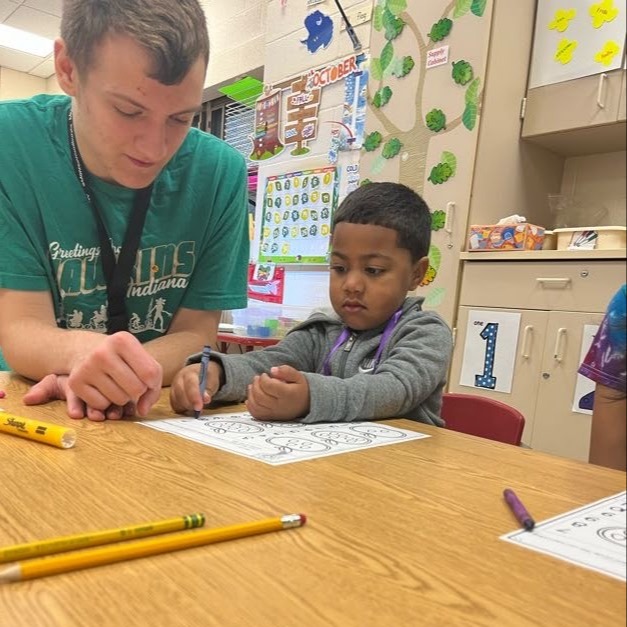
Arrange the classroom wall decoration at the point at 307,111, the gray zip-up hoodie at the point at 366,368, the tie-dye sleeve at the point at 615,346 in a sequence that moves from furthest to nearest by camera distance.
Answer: the classroom wall decoration at the point at 307,111
the gray zip-up hoodie at the point at 366,368
the tie-dye sleeve at the point at 615,346

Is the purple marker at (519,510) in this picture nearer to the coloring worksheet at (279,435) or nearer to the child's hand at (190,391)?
the coloring worksheet at (279,435)

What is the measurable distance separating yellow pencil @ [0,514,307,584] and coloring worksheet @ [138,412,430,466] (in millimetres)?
104

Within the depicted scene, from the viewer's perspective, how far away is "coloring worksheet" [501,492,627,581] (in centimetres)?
14

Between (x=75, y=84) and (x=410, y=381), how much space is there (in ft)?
1.18

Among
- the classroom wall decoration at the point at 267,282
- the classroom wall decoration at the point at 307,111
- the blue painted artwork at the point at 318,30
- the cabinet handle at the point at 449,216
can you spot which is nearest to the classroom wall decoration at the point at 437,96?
the cabinet handle at the point at 449,216

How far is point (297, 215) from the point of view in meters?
2.14

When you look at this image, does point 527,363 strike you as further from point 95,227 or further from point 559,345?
point 95,227

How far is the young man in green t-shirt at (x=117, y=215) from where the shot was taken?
0.38 m

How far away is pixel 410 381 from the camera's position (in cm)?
53

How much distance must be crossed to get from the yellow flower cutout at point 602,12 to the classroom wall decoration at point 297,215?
5.76 feet

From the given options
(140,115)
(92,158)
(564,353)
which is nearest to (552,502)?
(564,353)

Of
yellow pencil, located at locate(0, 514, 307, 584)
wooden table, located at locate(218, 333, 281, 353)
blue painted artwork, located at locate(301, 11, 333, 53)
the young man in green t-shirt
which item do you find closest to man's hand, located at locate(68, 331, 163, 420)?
the young man in green t-shirt

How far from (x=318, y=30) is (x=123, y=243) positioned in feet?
4.18

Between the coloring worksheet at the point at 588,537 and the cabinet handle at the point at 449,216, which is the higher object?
the cabinet handle at the point at 449,216
